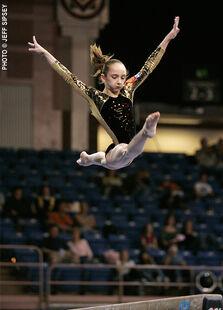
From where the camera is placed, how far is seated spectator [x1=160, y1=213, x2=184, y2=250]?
12.4 meters

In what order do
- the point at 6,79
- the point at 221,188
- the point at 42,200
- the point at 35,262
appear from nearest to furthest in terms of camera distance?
the point at 35,262 → the point at 42,200 → the point at 221,188 → the point at 6,79

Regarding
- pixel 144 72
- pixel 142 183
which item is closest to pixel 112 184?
pixel 142 183

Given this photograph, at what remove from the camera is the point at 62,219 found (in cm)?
1229

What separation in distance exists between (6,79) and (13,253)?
573 centimetres

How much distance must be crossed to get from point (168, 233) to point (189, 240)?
0.45m

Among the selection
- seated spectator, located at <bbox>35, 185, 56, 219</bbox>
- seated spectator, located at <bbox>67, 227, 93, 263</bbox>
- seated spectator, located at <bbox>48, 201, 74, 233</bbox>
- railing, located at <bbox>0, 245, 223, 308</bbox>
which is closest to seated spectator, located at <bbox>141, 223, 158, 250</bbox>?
railing, located at <bbox>0, 245, 223, 308</bbox>

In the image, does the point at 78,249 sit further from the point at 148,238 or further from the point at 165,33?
the point at 165,33

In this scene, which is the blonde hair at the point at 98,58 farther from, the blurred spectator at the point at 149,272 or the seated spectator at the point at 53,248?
the blurred spectator at the point at 149,272

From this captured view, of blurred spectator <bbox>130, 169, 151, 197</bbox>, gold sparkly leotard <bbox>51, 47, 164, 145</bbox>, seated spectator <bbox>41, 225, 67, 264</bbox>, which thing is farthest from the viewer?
blurred spectator <bbox>130, 169, 151, 197</bbox>

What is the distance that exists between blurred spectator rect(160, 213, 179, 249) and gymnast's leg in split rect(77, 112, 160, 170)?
616 centimetres

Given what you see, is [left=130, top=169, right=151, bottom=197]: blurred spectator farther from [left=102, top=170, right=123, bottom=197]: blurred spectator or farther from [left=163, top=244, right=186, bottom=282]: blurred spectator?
[left=163, top=244, right=186, bottom=282]: blurred spectator

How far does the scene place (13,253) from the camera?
Result: 1153 centimetres

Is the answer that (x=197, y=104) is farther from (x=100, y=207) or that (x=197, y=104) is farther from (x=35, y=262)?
(x=35, y=262)

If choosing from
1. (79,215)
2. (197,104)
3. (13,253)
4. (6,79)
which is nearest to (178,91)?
(197,104)
